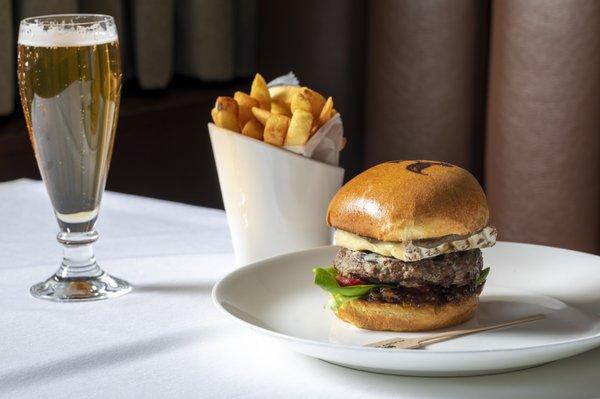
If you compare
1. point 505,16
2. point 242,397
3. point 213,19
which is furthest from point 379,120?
point 242,397

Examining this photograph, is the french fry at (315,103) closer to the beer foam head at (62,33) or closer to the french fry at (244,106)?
the french fry at (244,106)

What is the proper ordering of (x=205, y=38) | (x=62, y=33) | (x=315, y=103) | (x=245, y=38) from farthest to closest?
(x=245, y=38) < (x=205, y=38) < (x=315, y=103) < (x=62, y=33)

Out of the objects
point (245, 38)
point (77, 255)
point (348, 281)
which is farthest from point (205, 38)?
point (348, 281)

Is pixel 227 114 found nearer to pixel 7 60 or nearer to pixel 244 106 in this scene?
pixel 244 106

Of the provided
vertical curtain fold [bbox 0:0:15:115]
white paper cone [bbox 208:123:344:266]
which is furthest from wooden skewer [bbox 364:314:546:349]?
vertical curtain fold [bbox 0:0:15:115]

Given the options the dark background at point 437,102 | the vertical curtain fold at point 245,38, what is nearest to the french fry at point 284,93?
the dark background at point 437,102
